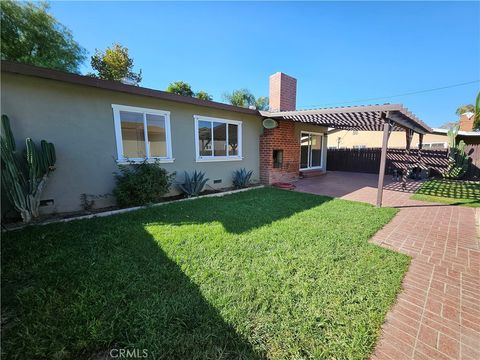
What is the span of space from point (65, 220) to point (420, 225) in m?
7.33

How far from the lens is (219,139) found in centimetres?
726

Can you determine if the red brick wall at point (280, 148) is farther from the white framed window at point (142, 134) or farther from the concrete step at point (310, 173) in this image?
the white framed window at point (142, 134)

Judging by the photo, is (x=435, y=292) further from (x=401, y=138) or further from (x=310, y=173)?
(x=401, y=138)

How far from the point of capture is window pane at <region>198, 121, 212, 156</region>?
6686 millimetres

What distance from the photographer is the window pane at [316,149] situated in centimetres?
1143

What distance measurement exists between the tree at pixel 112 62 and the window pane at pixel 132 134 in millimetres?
14675

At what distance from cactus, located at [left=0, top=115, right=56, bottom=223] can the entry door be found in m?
9.69

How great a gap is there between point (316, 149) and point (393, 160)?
17.4ft

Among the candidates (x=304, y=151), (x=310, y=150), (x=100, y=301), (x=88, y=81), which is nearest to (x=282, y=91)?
(x=304, y=151)

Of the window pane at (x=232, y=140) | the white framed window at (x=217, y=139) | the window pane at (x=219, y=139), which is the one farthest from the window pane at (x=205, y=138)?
the window pane at (x=232, y=140)

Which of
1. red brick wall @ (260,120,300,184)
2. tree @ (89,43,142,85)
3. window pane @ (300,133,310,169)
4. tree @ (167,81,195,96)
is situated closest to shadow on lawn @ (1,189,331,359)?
red brick wall @ (260,120,300,184)

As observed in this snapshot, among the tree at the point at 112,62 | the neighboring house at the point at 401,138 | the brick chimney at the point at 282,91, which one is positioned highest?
the tree at the point at 112,62

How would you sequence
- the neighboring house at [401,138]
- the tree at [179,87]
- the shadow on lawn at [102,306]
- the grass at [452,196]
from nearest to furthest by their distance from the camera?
the shadow on lawn at [102,306]
the grass at [452,196]
the neighboring house at [401,138]
the tree at [179,87]

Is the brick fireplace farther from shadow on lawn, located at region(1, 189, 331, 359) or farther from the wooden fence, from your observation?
the wooden fence
